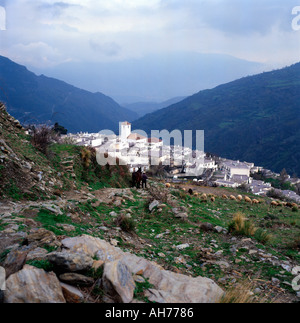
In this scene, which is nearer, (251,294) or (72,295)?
(72,295)

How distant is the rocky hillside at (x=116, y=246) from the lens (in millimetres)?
2670

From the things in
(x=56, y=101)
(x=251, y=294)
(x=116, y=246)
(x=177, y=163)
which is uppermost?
(x=56, y=101)

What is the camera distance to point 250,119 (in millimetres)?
119375

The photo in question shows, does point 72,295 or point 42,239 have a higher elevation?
point 42,239

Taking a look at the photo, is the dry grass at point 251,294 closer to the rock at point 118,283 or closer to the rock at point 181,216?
the rock at point 118,283

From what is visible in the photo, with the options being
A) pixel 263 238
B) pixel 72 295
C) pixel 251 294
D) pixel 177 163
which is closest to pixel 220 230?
pixel 263 238

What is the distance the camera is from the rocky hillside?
2.67 m

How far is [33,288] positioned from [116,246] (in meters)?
2.40

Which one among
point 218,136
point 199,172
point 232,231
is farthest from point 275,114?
point 232,231

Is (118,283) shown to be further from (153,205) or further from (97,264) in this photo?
(153,205)

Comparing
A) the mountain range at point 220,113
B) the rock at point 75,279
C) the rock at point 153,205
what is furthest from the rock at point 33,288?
the mountain range at point 220,113

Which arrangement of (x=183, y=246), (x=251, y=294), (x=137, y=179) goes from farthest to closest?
(x=137, y=179)
(x=183, y=246)
(x=251, y=294)

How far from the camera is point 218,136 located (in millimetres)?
110438
